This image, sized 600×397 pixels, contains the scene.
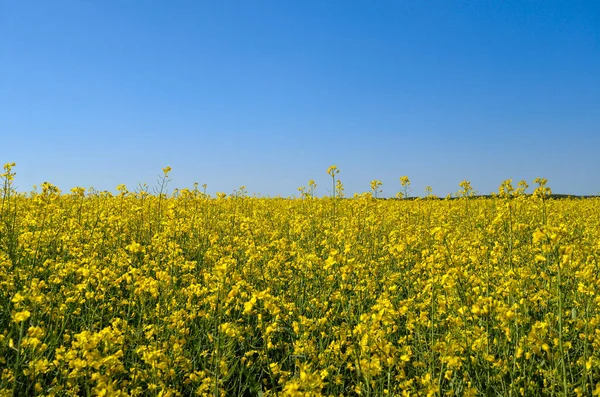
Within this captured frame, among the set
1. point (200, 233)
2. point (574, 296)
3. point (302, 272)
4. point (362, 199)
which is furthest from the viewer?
point (362, 199)

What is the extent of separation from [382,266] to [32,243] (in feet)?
13.0

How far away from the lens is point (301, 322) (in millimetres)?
2965

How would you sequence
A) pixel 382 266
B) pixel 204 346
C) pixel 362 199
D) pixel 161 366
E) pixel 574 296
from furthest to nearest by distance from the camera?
pixel 362 199 < pixel 382 266 < pixel 574 296 < pixel 204 346 < pixel 161 366

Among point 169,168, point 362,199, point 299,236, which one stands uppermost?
point 169,168

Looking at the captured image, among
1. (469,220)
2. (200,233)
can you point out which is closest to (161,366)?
(200,233)

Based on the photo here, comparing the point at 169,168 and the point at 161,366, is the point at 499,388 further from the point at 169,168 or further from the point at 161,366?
the point at 169,168

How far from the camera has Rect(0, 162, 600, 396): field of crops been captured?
2.20 m

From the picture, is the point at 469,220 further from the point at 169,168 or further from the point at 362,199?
the point at 169,168

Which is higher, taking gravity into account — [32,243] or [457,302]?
[32,243]

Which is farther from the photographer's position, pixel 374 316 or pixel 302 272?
pixel 302 272

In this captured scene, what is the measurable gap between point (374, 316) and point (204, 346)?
1443 millimetres

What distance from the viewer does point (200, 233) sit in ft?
21.6

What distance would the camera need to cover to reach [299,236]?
674 cm

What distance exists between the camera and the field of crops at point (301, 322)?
2.20 m
